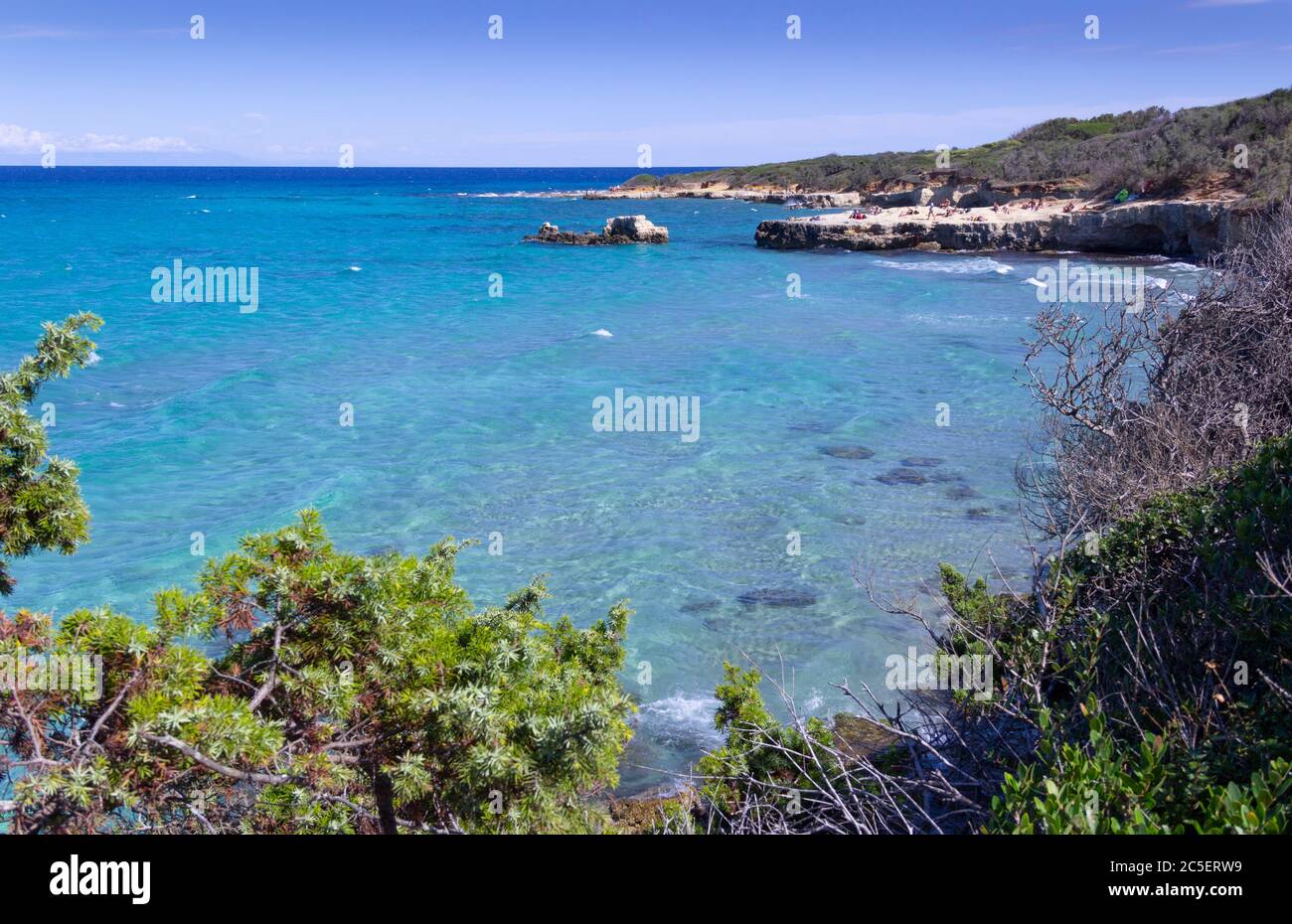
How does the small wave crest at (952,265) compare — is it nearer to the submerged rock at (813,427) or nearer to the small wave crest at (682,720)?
the submerged rock at (813,427)

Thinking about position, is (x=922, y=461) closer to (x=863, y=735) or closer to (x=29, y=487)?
(x=863, y=735)

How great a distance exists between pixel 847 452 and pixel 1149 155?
45.6 metres

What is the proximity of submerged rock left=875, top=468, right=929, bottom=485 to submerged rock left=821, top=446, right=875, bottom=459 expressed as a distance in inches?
50.9

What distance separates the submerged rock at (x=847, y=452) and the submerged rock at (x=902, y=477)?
1.29 m

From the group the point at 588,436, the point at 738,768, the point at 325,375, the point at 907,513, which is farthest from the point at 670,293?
the point at 738,768

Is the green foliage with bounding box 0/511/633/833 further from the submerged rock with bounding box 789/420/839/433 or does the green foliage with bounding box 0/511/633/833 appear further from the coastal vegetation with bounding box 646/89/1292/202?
the coastal vegetation with bounding box 646/89/1292/202

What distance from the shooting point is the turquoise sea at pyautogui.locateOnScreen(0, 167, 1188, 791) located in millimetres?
15266

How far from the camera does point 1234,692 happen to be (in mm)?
5645

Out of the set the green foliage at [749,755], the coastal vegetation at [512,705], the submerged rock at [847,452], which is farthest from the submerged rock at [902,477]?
the green foliage at [749,755]

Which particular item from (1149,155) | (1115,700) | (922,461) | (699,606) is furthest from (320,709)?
(1149,155)

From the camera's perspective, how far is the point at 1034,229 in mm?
57250

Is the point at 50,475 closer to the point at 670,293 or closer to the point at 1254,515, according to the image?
the point at 1254,515

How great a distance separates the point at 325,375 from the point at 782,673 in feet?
73.1

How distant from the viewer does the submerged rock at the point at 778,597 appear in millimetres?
15016
